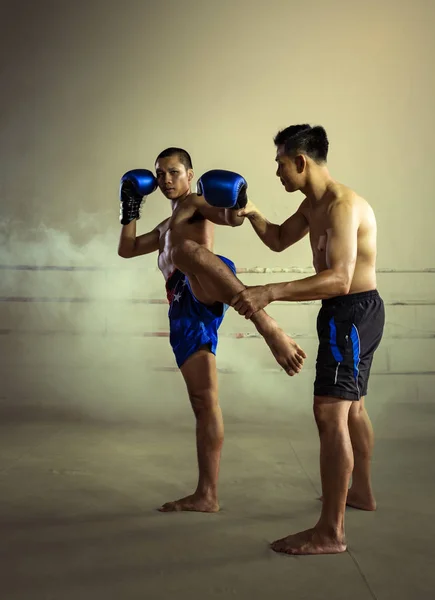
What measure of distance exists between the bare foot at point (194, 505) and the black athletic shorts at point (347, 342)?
0.56m

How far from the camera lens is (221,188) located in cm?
207

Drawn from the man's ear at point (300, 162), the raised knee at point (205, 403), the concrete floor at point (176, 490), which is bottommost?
the concrete floor at point (176, 490)

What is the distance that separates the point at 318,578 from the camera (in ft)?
5.18

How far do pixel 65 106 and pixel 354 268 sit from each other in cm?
320

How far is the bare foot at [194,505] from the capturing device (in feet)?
6.98

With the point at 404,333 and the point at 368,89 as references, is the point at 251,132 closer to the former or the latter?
the point at 368,89

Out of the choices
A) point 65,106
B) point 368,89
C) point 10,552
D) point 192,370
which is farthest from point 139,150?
point 10,552

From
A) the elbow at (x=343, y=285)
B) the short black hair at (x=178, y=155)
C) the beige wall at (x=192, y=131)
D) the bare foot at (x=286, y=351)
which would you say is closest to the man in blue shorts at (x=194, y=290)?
the short black hair at (x=178, y=155)

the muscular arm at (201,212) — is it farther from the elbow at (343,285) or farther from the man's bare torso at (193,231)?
the elbow at (343,285)

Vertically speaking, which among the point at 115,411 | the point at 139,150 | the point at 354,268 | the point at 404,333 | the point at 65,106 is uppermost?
the point at 65,106

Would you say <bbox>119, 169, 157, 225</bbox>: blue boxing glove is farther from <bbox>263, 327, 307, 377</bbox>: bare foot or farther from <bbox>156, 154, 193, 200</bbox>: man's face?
<bbox>263, 327, 307, 377</bbox>: bare foot

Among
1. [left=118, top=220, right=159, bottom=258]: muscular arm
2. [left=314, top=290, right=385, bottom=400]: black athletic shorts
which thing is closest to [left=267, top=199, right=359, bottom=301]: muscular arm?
[left=314, top=290, right=385, bottom=400]: black athletic shorts

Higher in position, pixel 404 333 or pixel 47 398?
pixel 404 333

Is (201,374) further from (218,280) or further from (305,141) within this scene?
(305,141)
